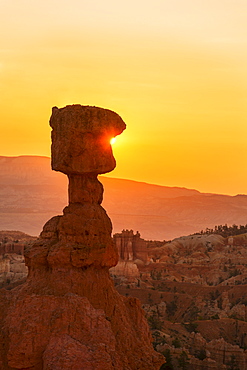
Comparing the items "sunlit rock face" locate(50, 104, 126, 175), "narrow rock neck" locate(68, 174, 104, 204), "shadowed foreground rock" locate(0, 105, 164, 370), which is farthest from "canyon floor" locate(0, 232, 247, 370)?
"sunlit rock face" locate(50, 104, 126, 175)

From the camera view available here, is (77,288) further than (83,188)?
No

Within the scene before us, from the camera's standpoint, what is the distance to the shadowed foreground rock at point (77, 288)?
12.8m

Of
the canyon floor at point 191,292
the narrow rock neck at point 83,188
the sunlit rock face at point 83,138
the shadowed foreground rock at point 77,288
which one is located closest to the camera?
the shadowed foreground rock at point 77,288

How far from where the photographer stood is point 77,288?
1423 centimetres

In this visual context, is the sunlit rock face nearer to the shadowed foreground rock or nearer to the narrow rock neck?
the shadowed foreground rock

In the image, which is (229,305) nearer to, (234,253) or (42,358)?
(234,253)

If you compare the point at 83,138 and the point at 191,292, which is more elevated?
the point at 83,138

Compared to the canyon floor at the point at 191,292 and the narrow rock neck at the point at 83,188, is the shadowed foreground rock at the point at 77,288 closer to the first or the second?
the narrow rock neck at the point at 83,188

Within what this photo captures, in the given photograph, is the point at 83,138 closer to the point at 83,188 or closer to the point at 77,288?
the point at 83,188

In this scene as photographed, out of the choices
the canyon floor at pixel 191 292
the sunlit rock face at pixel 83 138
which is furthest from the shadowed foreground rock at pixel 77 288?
the canyon floor at pixel 191 292

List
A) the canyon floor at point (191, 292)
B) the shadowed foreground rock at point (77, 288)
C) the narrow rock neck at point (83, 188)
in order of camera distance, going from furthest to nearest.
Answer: the canyon floor at point (191, 292) < the narrow rock neck at point (83, 188) < the shadowed foreground rock at point (77, 288)

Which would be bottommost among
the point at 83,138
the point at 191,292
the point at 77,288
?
the point at 77,288

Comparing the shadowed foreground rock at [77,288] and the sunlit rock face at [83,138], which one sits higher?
the sunlit rock face at [83,138]

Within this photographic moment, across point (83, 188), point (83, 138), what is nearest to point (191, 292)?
point (83, 188)
